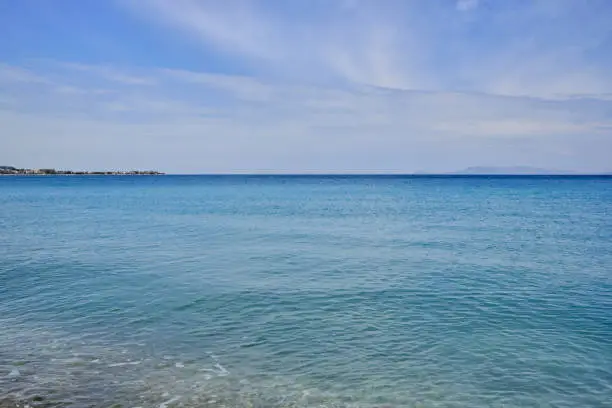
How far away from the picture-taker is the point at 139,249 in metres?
25.8

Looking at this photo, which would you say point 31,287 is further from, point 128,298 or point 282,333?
point 282,333

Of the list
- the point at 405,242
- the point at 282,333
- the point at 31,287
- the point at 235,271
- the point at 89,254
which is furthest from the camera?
the point at 405,242

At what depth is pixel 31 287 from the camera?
17312mm

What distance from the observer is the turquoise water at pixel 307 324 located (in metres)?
9.46

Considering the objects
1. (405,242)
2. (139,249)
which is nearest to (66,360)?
(139,249)

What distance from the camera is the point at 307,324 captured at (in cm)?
1308

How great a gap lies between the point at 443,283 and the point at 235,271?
8230 millimetres

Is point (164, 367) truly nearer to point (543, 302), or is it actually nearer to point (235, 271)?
point (235, 271)

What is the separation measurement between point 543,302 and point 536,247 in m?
11.9

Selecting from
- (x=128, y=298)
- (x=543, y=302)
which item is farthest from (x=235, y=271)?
(x=543, y=302)

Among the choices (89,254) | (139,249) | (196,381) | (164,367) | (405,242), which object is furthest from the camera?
(405,242)

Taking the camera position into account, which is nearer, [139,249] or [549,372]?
[549,372]

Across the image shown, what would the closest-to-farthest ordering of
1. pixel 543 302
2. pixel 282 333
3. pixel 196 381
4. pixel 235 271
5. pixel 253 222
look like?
pixel 196 381
pixel 282 333
pixel 543 302
pixel 235 271
pixel 253 222

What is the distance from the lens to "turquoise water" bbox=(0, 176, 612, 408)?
9.46 metres
